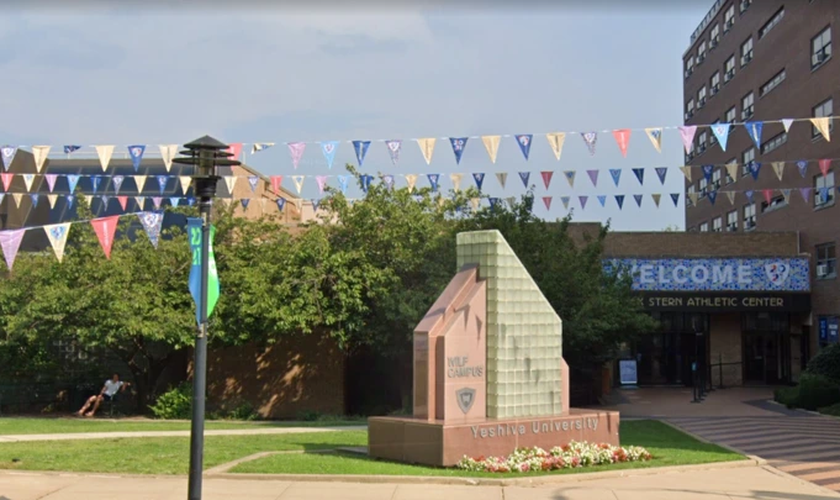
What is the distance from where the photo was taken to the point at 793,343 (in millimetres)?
35219

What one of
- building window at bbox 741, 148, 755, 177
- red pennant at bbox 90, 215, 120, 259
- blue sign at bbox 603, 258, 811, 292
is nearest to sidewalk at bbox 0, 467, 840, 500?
red pennant at bbox 90, 215, 120, 259

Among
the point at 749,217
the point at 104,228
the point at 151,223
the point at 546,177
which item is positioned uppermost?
the point at 749,217

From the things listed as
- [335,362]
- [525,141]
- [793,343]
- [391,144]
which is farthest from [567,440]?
[793,343]

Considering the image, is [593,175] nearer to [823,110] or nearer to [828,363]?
[828,363]

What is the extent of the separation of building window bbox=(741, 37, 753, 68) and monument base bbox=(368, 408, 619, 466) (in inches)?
1270

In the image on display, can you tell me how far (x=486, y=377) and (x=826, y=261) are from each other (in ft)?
77.4

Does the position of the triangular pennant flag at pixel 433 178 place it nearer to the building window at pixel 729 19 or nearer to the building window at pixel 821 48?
the building window at pixel 821 48

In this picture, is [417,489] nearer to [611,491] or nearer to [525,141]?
[611,491]

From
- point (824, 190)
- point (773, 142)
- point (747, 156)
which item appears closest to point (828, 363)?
point (824, 190)

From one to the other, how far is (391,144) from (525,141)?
117 inches

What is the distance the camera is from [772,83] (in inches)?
1526

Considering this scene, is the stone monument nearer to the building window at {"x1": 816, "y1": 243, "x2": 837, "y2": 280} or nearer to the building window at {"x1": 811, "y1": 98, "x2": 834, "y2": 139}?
the building window at {"x1": 816, "y1": 243, "x2": 837, "y2": 280}

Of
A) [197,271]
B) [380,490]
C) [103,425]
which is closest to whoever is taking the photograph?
[197,271]

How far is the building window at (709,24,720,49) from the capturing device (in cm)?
4778
